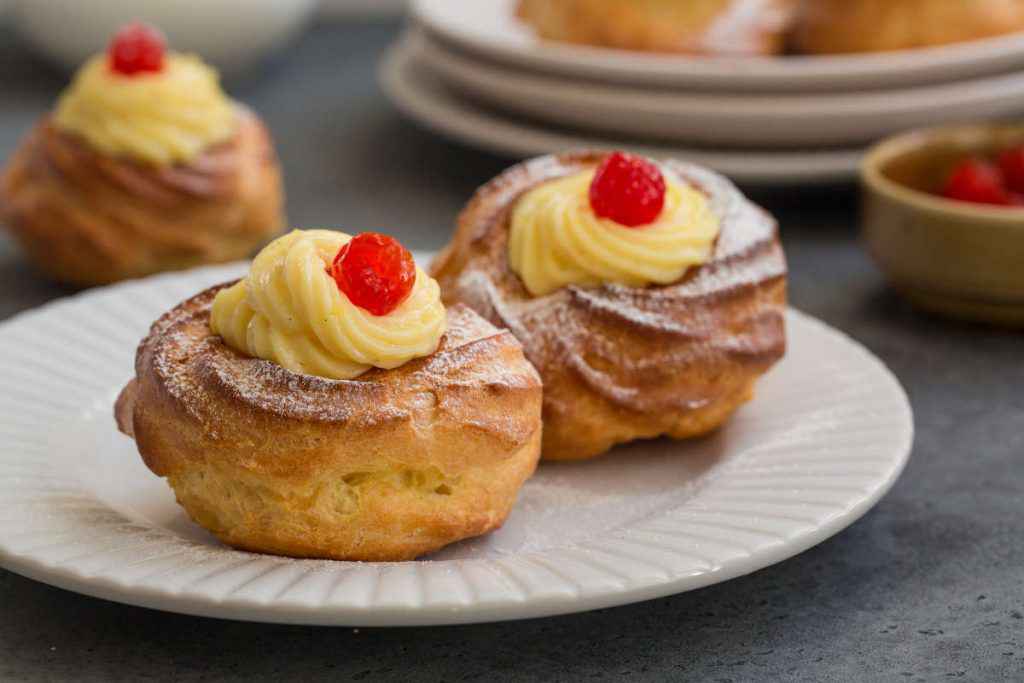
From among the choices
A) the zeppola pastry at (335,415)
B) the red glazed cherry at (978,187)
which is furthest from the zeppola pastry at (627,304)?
the red glazed cherry at (978,187)

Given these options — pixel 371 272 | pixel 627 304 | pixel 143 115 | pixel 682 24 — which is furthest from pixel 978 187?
pixel 143 115

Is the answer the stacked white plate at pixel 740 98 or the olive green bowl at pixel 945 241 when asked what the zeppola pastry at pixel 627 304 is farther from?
the stacked white plate at pixel 740 98

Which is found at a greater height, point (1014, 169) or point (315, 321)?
point (315, 321)

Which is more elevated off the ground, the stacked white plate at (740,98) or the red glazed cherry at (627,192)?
the red glazed cherry at (627,192)

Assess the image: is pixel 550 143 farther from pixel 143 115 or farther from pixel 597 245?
pixel 597 245

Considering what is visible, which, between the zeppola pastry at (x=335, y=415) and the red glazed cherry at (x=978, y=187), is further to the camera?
the red glazed cherry at (x=978, y=187)

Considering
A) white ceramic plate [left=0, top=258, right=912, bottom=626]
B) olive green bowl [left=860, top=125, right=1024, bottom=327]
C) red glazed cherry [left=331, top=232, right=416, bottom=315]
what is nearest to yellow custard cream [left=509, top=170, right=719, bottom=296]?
white ceramic plate [left=0, top=258, right=912, bottom=626]
